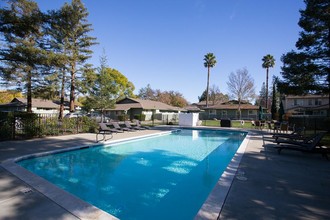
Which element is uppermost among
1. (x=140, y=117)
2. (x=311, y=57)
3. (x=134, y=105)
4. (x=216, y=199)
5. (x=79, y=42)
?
(x=79, y=42)

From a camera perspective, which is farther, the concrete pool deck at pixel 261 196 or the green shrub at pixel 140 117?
the green shrub at pixel 140 117

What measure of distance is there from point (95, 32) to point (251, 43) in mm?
20489

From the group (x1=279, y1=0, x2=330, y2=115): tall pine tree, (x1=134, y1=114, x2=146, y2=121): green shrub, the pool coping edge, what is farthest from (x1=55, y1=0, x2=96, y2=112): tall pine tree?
the pool coping edge

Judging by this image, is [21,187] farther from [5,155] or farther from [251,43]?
[251,43]

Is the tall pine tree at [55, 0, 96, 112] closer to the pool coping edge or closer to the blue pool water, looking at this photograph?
the blue pool water

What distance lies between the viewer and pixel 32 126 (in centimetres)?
1226

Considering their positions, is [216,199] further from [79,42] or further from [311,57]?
[79,42]

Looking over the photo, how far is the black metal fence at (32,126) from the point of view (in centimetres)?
1111

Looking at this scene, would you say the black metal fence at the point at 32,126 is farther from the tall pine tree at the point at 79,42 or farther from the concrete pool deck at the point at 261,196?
the tall pine tree at the point at 79,42

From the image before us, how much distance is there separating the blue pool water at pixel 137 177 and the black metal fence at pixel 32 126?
14.7 feet

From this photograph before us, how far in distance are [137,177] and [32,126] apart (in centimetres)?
896

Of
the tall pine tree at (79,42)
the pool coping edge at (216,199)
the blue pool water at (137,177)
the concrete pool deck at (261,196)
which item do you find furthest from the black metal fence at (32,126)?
the tall pine tree at (79,42)

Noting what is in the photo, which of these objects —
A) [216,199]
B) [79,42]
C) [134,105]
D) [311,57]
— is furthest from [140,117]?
[216,199]

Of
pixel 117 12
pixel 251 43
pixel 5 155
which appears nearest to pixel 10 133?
pixel 5 155
